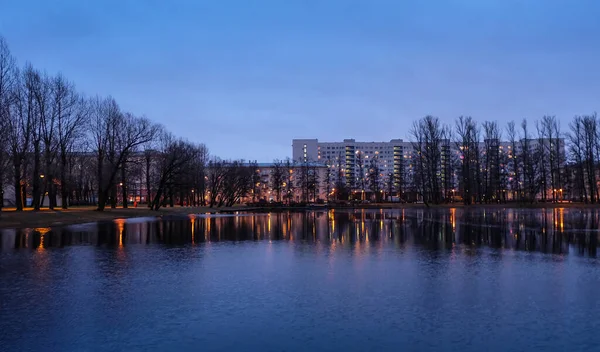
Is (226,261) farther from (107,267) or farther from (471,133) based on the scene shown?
(471,133)

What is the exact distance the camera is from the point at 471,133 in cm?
10062

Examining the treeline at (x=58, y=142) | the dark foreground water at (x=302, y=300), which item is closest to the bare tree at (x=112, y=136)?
the treeline at (x=58, y=142)

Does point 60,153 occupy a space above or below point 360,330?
above

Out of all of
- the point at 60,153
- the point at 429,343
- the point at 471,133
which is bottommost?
the point at 429,343

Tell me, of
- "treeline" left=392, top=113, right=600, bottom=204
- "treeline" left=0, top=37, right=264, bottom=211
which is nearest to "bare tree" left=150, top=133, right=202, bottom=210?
"treeline" left=0, top=37, right=264, bottom=211

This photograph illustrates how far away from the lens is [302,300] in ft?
36.7

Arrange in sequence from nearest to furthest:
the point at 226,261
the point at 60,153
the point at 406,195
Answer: the point at 226,261
the point at 60,153
the point at 406,195

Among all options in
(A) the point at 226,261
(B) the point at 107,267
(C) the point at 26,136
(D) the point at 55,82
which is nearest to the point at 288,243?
(A) the point at 226,261

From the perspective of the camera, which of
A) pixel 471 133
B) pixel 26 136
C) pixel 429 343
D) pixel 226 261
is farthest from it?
pixel 471 133

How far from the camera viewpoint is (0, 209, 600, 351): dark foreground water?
8.25 m

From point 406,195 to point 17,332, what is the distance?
125 meters

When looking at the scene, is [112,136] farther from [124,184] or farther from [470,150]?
[470,150]

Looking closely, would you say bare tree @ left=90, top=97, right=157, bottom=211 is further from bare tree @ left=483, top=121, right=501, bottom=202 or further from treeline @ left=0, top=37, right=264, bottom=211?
bare tree @ left=483, top=121, right=501, bottom=202

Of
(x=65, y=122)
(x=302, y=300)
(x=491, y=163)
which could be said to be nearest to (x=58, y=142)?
(x=65, y=122)
